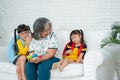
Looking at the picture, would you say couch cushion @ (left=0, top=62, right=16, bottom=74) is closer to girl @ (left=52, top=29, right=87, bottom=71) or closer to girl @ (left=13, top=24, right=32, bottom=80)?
girl @ (left=13, top=24, right=32, bottom=80)

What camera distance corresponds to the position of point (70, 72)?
2.91 m

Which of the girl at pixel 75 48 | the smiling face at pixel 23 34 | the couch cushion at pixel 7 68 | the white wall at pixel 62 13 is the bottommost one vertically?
the couch cushion at pixel 7 68

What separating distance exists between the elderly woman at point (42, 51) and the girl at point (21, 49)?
0.08 meters

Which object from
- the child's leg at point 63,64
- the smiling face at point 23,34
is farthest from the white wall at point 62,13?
the child's leg at point 63,64

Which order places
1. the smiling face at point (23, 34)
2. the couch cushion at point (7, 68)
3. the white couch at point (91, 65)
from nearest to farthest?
1. the white couch at point (91, 65)
2. the couch cushion at point (7, 68)
3. the smiling face at point (23, 34)

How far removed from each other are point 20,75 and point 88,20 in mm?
1476

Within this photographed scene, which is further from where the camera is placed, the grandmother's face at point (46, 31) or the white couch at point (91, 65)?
the grandmother's face at point (46, 31)

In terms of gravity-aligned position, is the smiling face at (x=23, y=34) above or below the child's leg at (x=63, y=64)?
above

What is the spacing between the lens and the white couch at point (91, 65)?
2.74 m

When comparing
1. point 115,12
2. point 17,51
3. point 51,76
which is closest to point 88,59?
point 51,76

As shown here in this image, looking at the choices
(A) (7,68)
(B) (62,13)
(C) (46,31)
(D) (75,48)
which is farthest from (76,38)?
(B) (62,13)

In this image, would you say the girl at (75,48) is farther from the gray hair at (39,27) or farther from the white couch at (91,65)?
the gray hair at (39,27)

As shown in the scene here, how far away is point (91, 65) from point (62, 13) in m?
1.69

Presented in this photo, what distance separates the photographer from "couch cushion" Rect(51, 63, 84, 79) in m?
2.88
